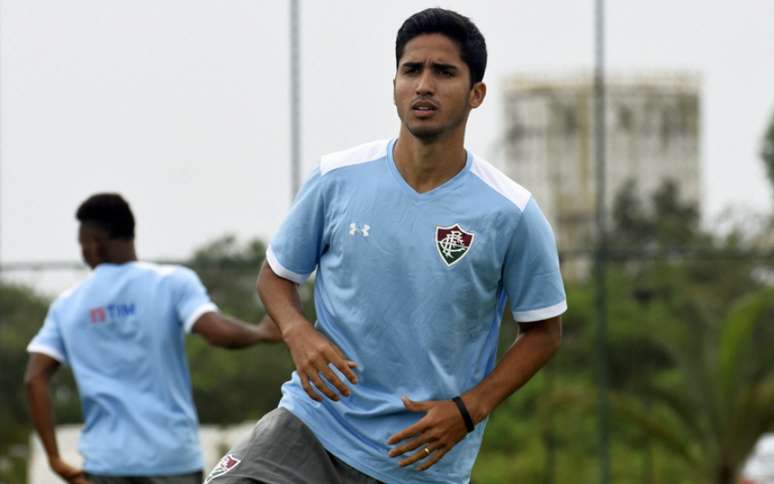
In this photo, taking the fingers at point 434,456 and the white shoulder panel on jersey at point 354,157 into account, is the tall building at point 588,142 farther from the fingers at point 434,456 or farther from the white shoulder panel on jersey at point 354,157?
the fingers at point 434,456

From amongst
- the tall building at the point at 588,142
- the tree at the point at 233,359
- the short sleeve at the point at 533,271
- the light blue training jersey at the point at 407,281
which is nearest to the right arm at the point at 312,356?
the light blue training jersey at the point at 407,281

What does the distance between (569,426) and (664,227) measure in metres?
2.39

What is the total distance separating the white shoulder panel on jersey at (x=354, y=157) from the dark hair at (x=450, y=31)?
226 millimetres

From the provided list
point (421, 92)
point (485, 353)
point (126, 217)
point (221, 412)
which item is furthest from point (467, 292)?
point (221, 412)

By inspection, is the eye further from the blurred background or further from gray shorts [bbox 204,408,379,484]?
the blurred background

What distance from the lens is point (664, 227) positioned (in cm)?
1311

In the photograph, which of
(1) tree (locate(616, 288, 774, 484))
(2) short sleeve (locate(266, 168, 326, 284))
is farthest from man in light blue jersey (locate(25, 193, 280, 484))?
(1) tree (locate(616, 288, 774, 484))

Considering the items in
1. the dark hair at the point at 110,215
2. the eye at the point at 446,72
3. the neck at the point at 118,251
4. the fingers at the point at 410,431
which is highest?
the eye at the point at 446,72

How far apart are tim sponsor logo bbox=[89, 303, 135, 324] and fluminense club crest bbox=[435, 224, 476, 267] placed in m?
2.53

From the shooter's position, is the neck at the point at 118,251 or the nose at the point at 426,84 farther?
the neck at the point at 118,251

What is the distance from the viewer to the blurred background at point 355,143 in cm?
1056

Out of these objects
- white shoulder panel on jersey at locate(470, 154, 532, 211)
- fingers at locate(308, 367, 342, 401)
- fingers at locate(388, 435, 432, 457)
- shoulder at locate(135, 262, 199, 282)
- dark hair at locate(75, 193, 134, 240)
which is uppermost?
white shoulder panel on jersey at locate(470, 154, 532, 211)

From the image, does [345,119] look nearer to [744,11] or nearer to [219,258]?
[219,258]

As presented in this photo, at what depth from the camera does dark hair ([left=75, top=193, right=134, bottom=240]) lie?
244 inches
